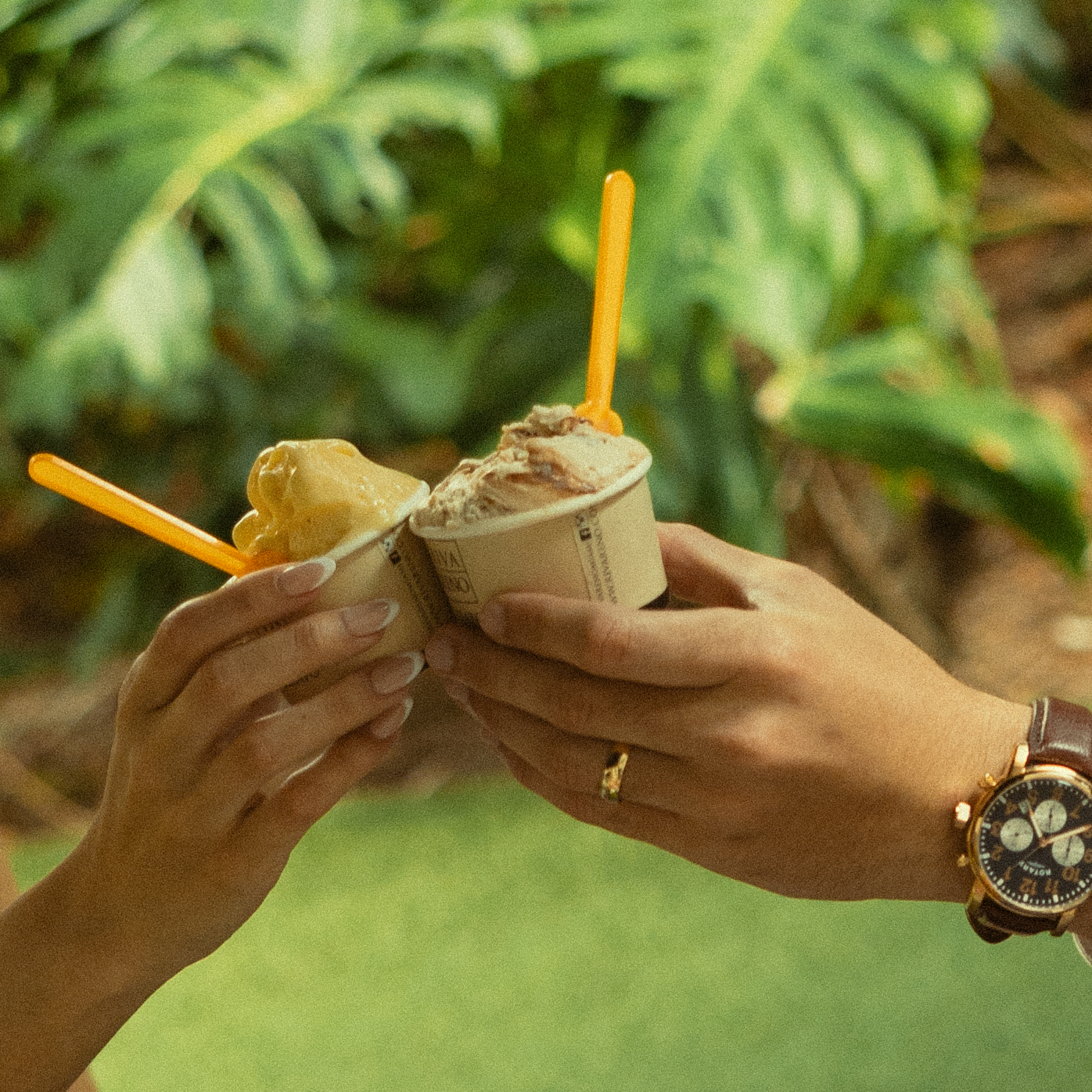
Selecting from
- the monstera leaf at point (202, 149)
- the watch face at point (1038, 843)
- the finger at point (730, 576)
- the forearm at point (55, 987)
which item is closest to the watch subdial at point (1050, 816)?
the watch face at point (1038, 843)

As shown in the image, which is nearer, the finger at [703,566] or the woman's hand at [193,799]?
the woman's hand at [193,799]

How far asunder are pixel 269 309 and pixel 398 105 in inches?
18.5

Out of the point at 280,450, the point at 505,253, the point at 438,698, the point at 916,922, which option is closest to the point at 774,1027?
the point at 916,922

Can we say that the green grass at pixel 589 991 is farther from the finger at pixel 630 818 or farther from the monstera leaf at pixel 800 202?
the monstera leaf at pixel 800 202

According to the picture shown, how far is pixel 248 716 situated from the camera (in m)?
0.87

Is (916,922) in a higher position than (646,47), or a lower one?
lower

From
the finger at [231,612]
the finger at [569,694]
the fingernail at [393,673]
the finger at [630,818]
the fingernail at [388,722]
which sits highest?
the finger at [231,612]

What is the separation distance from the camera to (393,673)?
83 centimetres

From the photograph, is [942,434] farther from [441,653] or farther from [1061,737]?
[441,653]

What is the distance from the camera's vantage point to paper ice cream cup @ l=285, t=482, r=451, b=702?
0.82 metres

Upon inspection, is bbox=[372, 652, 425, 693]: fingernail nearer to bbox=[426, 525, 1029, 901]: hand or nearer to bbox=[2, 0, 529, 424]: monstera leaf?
bbox=[426, 525, 1029, 901]: hand

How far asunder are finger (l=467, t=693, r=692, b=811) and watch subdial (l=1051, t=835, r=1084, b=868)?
287mm

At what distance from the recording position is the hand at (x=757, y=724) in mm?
753

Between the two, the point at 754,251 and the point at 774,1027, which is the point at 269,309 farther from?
the point at 774,1027
